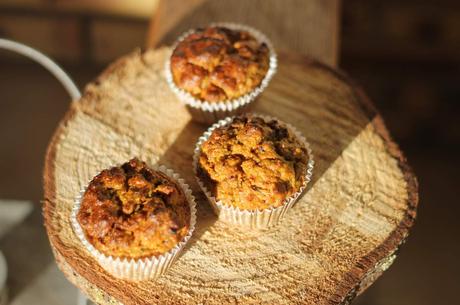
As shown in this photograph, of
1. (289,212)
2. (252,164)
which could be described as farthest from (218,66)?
(289,212)

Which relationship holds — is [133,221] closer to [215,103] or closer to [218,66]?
[215,103]

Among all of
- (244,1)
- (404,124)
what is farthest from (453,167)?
(244,1)

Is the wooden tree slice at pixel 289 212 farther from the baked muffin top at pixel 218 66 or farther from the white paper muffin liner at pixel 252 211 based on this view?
the baked muffin top at pixel 218 66

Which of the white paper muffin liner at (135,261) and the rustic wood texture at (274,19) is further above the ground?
the rustic wood texture at (274,19)

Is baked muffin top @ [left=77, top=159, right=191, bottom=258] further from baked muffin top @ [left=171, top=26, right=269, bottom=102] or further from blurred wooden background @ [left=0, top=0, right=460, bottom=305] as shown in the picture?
blurred wooden background @ [left=0, top=0, right=460, bottom=305]

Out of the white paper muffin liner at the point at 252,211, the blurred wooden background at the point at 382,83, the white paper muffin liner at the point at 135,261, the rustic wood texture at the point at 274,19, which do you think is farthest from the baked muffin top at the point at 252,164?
the blurred wooden background at the point at 382,83

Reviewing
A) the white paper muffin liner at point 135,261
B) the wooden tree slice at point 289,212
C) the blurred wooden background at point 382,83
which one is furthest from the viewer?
the blurred wooden background at point 382,83
